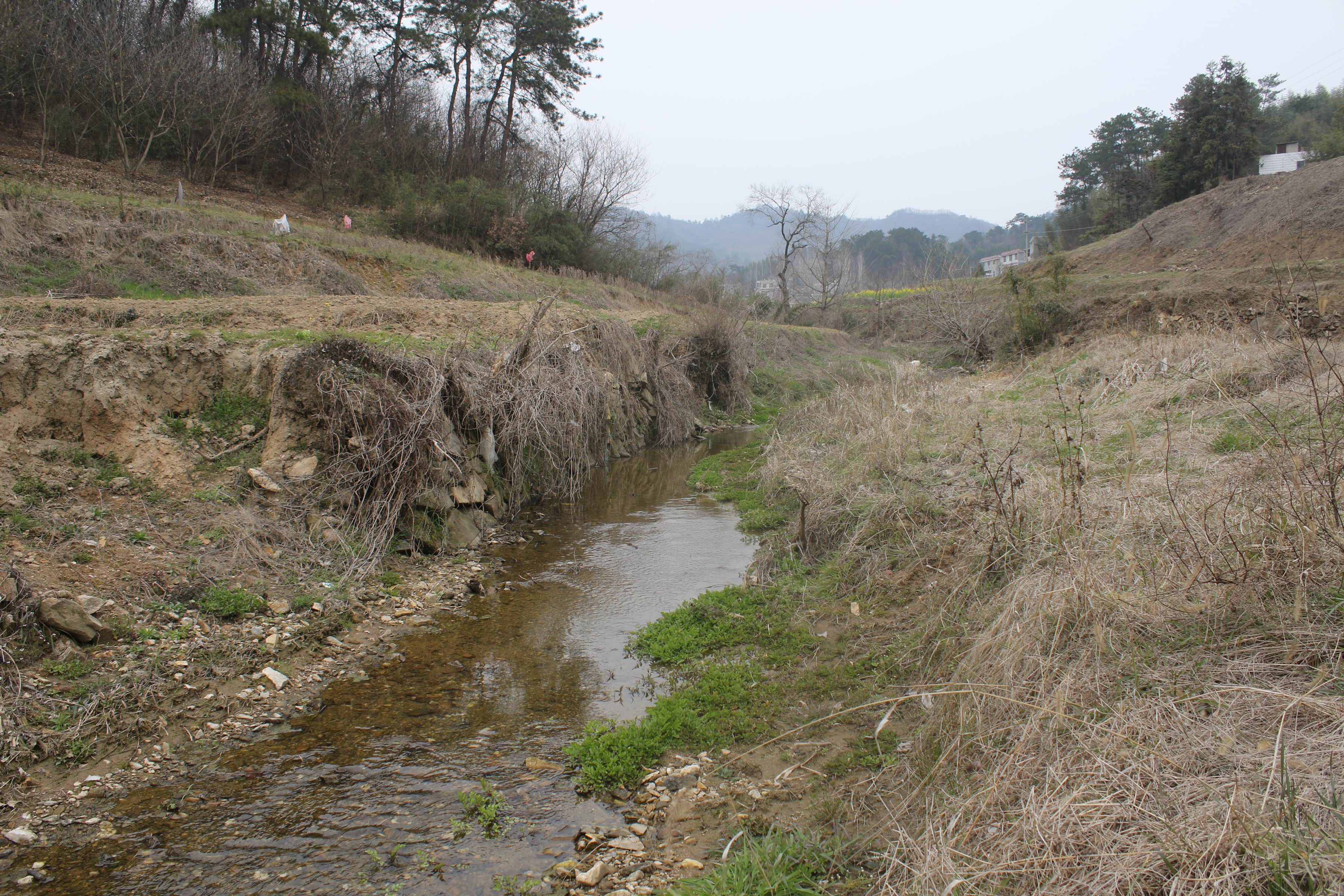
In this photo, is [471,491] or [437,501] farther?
[471,491]

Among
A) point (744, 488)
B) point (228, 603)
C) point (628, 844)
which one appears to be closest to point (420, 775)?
point (628, 844)

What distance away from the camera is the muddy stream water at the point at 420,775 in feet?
10.9

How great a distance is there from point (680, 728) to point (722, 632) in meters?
1.46

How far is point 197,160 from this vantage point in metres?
23.5

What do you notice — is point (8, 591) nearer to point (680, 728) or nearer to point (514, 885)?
point (514, 885)

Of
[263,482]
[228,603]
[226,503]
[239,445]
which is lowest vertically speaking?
[228,603]

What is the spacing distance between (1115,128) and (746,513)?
63463 mm

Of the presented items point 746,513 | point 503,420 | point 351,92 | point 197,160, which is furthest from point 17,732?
point 351,92

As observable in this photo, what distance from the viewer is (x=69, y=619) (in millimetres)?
4723

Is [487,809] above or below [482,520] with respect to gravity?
below

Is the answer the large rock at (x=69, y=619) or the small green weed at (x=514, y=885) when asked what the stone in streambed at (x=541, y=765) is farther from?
the large rock at (x=69, y=619)

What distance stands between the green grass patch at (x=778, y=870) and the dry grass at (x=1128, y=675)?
Answer: 0.92 feet

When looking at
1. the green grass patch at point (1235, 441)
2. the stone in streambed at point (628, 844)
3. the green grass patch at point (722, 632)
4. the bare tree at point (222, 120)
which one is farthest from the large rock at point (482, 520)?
the bare tree at point (222, 120)

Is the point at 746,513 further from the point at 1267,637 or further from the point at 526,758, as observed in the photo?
the point at 1267,637
